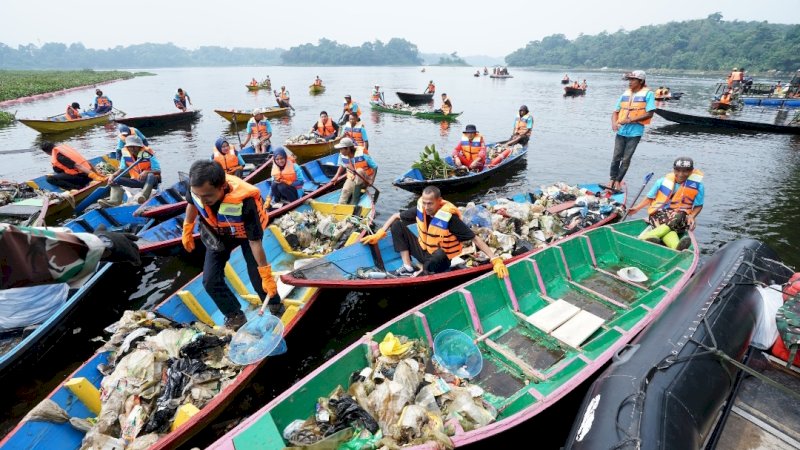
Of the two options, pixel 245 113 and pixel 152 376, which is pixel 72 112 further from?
pixel 152 376

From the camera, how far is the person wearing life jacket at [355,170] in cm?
976

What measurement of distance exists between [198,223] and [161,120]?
68.9 feet

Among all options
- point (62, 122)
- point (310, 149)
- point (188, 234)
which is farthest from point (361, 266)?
point (62, 122)

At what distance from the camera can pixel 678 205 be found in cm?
737

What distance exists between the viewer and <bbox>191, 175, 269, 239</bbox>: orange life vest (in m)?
4.44

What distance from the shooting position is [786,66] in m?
57.1

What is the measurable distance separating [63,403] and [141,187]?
7875 millimetres

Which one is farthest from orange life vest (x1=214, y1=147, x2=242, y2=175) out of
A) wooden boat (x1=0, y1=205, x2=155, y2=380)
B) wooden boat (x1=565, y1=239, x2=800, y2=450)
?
wooden boat (x1=565, y1=239, x2=800, y2=450)

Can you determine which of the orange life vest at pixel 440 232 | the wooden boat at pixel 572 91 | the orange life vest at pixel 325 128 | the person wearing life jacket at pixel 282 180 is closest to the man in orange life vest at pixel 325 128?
the orange life vest at pixel 325 128

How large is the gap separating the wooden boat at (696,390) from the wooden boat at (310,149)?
518 inches

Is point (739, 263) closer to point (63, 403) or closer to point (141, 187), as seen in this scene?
point (63, 403)

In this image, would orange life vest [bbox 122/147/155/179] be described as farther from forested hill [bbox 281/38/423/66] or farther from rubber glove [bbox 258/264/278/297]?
forested hill [bbox 281/38/423/66]

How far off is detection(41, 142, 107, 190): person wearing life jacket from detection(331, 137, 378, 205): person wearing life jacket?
686 centimetres

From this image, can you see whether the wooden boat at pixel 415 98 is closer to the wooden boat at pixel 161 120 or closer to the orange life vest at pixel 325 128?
the wooden boat at pixel 161 120
